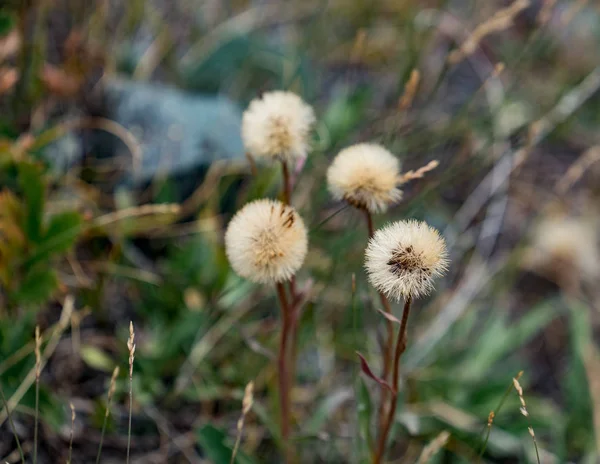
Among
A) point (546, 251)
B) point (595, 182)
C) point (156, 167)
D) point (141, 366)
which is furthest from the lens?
point (595, 182)

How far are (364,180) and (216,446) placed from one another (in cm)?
62

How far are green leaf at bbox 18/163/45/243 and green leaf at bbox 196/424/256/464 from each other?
0.57m

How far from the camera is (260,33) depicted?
2.37 m

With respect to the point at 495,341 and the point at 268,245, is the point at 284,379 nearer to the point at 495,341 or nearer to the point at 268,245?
the point at 268,245

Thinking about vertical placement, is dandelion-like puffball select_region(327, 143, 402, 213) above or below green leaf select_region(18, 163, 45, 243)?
below

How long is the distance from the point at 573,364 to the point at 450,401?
1.19ft

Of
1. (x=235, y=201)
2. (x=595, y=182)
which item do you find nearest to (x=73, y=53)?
(x=235, y=201)

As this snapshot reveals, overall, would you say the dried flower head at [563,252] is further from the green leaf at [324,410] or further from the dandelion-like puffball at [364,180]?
the dandelion-like puffball at [364,180]

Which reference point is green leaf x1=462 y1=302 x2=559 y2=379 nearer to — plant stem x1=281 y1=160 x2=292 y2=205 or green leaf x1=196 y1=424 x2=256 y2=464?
green leaf x1=196 y1=424 x2=256 y2=464

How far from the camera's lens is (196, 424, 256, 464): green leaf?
1159 mm

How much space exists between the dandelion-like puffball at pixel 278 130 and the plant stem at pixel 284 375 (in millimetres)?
215

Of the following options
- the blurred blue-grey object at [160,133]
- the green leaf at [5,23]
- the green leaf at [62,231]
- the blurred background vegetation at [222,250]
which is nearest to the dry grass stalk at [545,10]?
the blurred background vegetation at [222,250]

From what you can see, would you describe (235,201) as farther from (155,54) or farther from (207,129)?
(155,54)

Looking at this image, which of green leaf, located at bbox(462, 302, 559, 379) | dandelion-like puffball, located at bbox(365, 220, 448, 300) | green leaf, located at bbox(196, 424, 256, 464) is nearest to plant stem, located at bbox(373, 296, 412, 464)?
dandelion-like puffball, located at bbox(365, 220, 448, 300)
